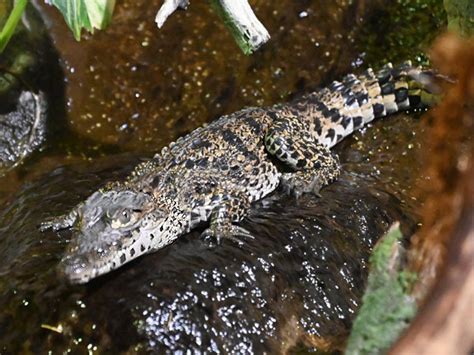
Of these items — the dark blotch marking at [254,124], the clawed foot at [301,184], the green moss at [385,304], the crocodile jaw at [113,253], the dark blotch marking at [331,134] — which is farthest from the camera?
the dark blotch marking at [331,134]

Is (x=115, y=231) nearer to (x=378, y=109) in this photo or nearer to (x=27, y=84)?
(x=27, y=84)

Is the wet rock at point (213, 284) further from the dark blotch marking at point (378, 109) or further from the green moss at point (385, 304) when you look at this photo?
the green moss at point (385, 304)

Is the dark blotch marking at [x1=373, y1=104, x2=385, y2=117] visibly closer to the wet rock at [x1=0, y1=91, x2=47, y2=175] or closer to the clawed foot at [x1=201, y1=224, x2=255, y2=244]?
the clawed foot at [x1=201, y1=224, x2=255, y2=244]

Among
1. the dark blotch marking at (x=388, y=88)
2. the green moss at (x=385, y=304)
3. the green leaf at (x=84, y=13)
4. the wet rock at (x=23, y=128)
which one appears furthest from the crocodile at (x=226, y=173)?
the green moss at (x=385, y=304)

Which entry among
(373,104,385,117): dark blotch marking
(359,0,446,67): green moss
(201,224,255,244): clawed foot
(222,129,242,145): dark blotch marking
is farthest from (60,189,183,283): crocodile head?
(359,0,446,67): green moss

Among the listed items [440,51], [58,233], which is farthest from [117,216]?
[440,51]

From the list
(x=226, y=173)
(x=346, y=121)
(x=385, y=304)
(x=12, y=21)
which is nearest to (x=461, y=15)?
(x=346, y=121)

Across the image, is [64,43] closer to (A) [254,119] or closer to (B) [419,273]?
(A) [254,119]
